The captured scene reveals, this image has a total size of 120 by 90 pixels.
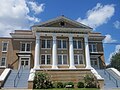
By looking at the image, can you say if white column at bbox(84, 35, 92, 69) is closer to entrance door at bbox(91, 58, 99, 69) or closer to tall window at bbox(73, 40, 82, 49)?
tall window at bbox(73, 40, 82, 49)

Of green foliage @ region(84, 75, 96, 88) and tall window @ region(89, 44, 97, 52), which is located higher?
tall window @ region(89, 44, 97, 52)

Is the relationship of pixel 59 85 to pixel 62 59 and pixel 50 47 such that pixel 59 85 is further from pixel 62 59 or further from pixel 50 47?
pixel 50 47

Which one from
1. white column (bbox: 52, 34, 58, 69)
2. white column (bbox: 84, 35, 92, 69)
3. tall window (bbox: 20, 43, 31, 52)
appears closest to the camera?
white column (bbox: 52, 34, 58, 69)

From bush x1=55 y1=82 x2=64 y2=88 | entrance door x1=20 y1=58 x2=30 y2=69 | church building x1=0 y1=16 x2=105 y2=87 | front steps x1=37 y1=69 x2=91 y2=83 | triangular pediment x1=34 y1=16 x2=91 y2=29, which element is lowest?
bush x1=55 y1=82 x2=64 y2=88

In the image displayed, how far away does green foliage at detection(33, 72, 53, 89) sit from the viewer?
25.9 m

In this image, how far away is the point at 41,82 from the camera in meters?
26.3

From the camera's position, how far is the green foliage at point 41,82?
25933 mm

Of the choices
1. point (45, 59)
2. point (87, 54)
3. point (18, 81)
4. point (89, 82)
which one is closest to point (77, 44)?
point (87, 54)

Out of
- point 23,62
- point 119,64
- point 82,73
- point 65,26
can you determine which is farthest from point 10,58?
point 119,64

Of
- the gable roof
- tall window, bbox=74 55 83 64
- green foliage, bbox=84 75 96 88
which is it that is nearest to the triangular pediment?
the gable roof

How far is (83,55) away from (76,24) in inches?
247

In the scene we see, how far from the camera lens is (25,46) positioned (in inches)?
1545

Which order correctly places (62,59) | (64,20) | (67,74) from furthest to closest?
(64,20) < (62,59) < (67,74)

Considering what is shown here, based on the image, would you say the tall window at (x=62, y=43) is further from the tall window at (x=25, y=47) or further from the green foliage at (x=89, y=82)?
the green foliage at (x=89, y=82)
